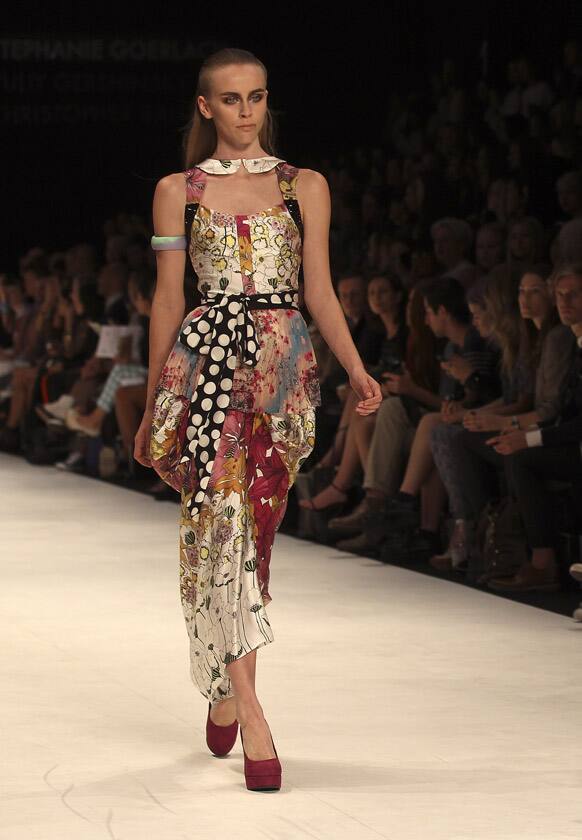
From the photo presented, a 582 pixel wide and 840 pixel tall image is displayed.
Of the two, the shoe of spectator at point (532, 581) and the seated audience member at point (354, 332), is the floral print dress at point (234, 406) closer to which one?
the shoe of spectator at point (532, 581)

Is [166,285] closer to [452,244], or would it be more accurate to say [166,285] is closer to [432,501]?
[432,501]

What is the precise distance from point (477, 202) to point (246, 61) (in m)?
6.01

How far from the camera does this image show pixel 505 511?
5.00 m

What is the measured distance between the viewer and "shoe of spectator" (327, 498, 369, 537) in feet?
18.9

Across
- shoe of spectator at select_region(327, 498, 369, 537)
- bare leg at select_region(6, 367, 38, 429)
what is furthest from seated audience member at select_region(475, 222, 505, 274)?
bare leg at select_region(6, 367, 38, 429)

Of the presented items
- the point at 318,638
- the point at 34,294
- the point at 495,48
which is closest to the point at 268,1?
the point at 495,48

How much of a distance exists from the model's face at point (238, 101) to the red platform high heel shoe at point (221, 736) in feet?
3.10

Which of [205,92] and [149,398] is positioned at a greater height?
[205,92]

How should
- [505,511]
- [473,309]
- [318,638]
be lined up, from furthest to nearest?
[473,309] < [505,511] < [318,638]

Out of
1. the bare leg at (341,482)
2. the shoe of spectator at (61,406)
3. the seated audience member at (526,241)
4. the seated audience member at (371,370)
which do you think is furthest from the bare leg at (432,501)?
the shoe of spectator at (61,406)

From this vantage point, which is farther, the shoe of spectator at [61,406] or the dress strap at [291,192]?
the shoe of spectator at [61,406]

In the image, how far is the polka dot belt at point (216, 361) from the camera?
289cm

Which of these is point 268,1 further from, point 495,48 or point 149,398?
point 149,398

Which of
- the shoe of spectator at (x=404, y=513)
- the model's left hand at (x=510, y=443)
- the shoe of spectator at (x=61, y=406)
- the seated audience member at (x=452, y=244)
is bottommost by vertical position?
the shoe of spectator at (x=61, y=406)
